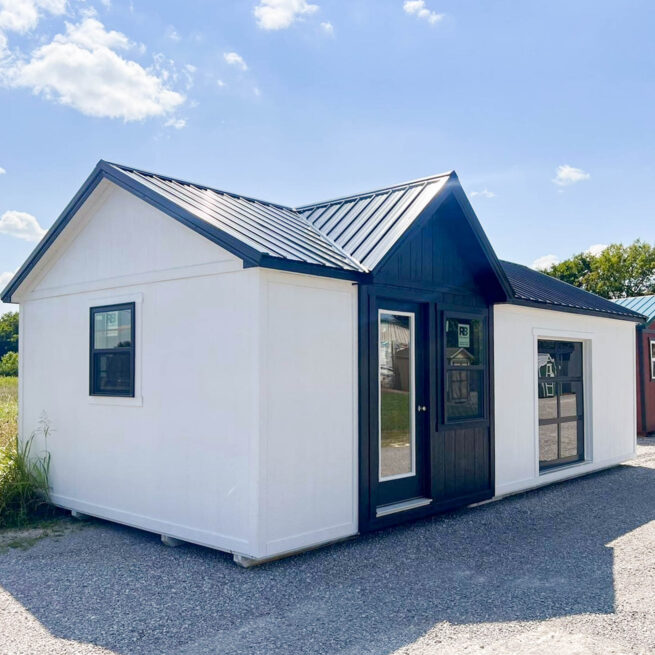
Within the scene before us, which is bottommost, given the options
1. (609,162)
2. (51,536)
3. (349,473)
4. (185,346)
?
(51,536)

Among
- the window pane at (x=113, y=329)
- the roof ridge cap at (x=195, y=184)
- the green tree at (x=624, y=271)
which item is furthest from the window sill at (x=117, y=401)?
the green tree at (x=624, y=271)

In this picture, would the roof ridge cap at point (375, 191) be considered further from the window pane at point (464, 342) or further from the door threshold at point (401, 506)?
the door threshold at point (401, 506)

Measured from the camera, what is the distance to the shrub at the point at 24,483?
704 cm

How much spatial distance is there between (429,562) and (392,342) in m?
2.30

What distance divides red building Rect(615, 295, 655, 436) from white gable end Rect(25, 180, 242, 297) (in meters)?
13.0

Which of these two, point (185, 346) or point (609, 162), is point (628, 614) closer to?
point (185, 346)

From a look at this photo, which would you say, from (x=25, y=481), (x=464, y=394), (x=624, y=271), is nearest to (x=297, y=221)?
(x=464, y=394)

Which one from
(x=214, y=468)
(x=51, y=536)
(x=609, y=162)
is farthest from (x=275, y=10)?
(x=609, y=162)

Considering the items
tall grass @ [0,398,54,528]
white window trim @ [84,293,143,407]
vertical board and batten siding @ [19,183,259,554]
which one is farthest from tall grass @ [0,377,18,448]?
white window trim @ [84,293,143,407]

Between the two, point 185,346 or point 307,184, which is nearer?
point 185,346

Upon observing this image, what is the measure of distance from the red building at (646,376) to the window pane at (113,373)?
13.1 metres

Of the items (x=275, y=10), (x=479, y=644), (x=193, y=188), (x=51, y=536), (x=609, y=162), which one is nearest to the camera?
(x=479, y=644)

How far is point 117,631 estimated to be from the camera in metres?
4.06

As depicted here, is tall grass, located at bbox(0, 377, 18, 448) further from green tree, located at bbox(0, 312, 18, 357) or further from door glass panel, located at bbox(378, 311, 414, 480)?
green tree, located at bbox(0, 312, 18, 357)
